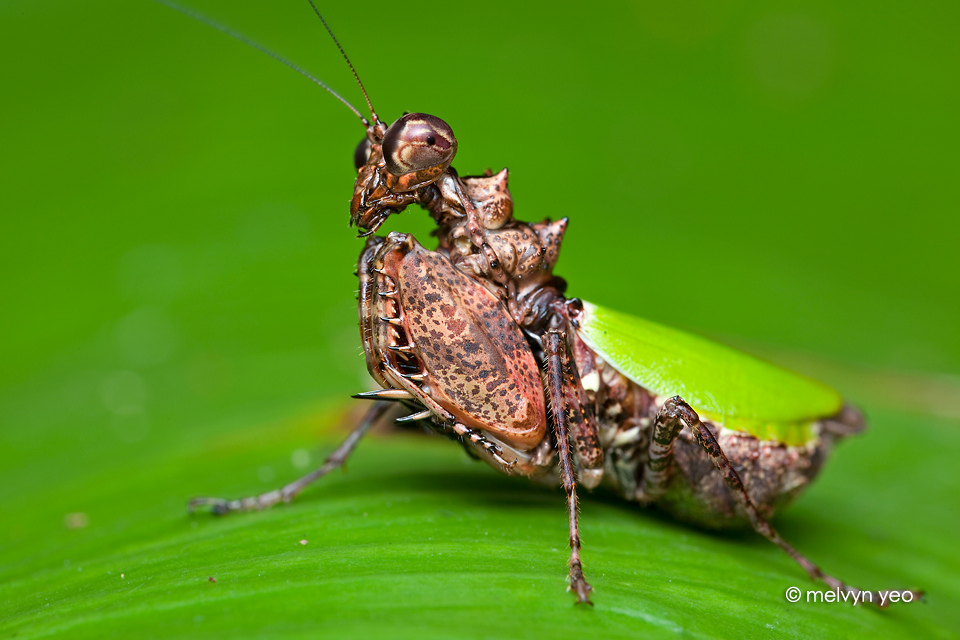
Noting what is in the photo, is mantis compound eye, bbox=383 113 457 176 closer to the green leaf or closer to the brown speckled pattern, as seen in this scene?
the brown speckled pattern

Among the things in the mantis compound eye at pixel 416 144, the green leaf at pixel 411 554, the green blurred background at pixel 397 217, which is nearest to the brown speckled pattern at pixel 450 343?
the mantis compound eye at pixel 416 144

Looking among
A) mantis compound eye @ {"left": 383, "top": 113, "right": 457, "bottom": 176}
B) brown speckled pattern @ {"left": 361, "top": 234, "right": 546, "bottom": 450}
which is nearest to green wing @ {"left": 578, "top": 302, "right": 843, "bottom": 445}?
brown speckled pattern @ {"left": 361, "top": 234, "right": 546, "bottom": 450}

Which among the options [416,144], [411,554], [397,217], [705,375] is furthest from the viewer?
[397,217]

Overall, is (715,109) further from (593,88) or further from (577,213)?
(577,213)

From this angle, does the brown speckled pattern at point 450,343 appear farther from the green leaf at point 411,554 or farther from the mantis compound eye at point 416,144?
the green leaf at point 411,554

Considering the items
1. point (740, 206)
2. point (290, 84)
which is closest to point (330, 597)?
point (290, 84)

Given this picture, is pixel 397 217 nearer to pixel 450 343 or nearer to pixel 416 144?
pixel 416 144

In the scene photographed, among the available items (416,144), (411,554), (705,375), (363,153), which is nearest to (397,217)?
(363,153)
